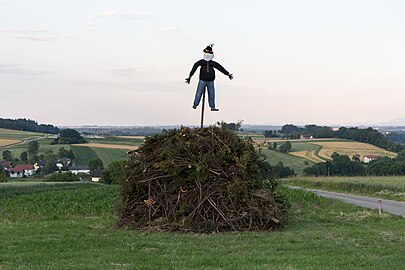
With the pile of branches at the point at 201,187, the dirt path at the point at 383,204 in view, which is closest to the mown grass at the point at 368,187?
the dirt path at the point at 383,204

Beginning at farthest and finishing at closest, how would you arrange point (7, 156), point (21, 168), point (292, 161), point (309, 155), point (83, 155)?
point (7, 156) → point (83, 155) → point (21, 168) → point (309, 155) → point (292, 161)

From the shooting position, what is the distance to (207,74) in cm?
1672

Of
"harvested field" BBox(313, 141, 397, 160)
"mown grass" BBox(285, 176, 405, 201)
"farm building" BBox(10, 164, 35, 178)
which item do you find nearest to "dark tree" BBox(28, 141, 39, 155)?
"farm building" BBox(10, 164, 35, 178)

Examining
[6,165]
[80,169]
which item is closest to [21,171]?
[6,165]

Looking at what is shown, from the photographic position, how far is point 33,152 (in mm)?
91188

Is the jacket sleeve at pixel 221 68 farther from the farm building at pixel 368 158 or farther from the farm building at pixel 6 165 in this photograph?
the farm building at pixel 6 165

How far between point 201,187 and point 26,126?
4728 inches

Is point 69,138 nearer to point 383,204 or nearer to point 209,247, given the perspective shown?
point 383,204

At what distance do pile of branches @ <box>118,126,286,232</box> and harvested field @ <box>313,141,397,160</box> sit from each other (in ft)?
201

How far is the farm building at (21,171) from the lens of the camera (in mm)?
79625

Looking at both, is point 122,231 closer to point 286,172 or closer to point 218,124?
point 218,124

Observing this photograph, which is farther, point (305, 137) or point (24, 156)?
point (305, 137)

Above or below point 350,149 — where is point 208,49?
above

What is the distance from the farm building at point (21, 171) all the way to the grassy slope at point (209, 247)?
66.4m
